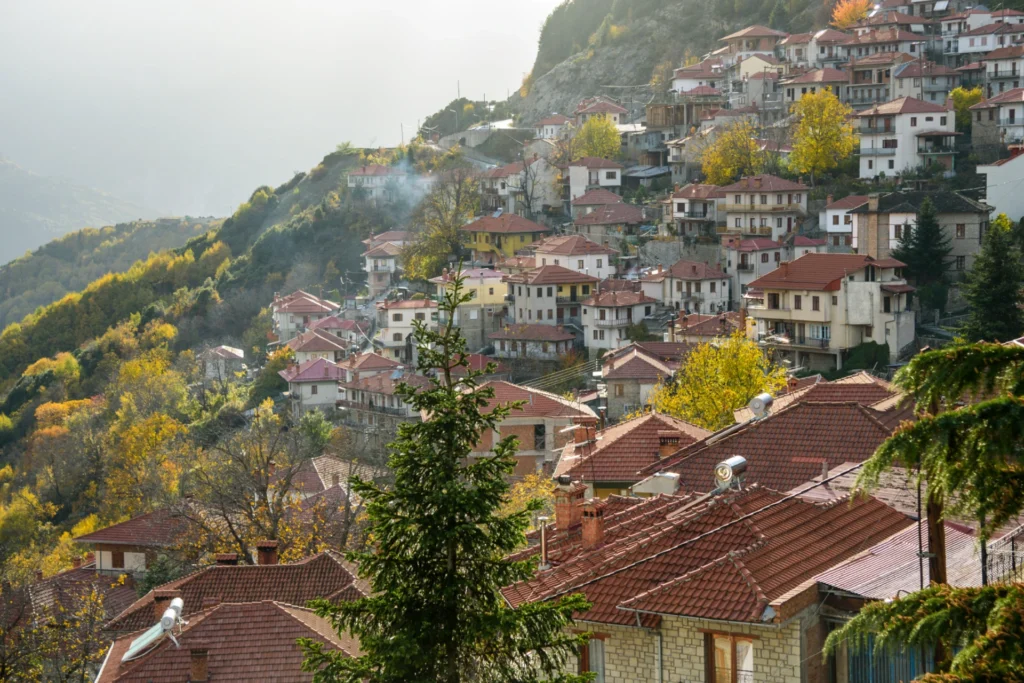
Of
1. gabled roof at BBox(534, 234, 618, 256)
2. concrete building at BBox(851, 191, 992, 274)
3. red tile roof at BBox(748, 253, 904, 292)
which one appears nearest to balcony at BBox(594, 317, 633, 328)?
gabled roof at BBox(534, 234, 618, 256)

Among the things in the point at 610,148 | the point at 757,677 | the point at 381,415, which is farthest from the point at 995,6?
the point at 757,677

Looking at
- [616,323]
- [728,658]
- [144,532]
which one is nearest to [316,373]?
[616,323]

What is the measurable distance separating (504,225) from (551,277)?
15.5 m

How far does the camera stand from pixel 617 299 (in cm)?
6556

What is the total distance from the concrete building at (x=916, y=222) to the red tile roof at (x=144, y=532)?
31.1 m

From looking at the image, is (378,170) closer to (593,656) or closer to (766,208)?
(766,208)

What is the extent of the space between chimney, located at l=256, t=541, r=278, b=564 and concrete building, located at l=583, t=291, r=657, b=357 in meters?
39.1

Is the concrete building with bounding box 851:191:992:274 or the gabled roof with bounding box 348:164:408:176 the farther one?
the gabled roof with bounding box 348:164:408:176

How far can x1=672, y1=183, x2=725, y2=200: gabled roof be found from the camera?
71.7 meters

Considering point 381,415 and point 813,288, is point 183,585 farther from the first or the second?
point 381,415

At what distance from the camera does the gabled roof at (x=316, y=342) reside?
261 ft

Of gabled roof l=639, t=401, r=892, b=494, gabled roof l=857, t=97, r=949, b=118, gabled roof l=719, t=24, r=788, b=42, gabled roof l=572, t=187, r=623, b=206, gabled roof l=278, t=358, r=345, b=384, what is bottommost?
gabled roof l=278, t=358, r=345, b=384

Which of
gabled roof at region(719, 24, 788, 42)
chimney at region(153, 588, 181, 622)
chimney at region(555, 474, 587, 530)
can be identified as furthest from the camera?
gabled roof at region(719, 24, 788, 42)

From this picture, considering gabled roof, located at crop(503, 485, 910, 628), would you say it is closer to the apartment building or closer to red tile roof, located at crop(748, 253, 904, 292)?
red tile roof, located at crop(748, 253, 904, 292)
